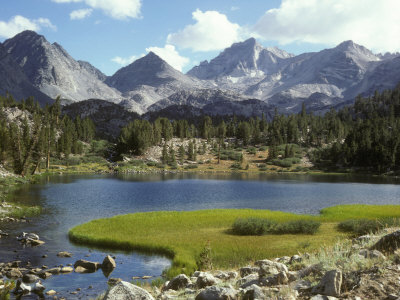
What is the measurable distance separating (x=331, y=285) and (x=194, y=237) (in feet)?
86.6

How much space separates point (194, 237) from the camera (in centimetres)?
3600

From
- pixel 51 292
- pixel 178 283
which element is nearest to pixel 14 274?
pixel 51 292

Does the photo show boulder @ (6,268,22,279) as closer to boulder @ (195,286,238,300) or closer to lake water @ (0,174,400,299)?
lake water @ (0,174,400,299)

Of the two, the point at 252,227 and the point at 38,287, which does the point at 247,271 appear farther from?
the point at 252,227

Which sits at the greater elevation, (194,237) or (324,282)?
(324,282)

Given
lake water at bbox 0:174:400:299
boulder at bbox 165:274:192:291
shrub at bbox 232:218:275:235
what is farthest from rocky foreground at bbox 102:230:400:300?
shrub at bbox 232:218:275:235

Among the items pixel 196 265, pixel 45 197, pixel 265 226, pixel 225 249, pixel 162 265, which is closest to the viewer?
pixel 196 265

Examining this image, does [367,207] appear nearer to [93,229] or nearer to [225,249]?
[225,249]

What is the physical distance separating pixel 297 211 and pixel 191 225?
22800 millimetres

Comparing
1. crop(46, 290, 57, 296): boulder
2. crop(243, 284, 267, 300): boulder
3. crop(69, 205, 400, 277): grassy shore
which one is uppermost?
crop(243, 284, 267, 300): boulder

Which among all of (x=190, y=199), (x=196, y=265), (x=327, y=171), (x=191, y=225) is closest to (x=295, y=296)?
(x=196, y=265)

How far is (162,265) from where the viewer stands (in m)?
28.2

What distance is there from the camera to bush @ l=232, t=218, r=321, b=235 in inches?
1460

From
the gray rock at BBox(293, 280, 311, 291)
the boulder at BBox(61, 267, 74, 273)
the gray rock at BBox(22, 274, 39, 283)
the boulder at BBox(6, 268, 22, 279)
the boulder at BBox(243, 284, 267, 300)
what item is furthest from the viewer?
the boulder at BBox(61, 267, 74, 273)
